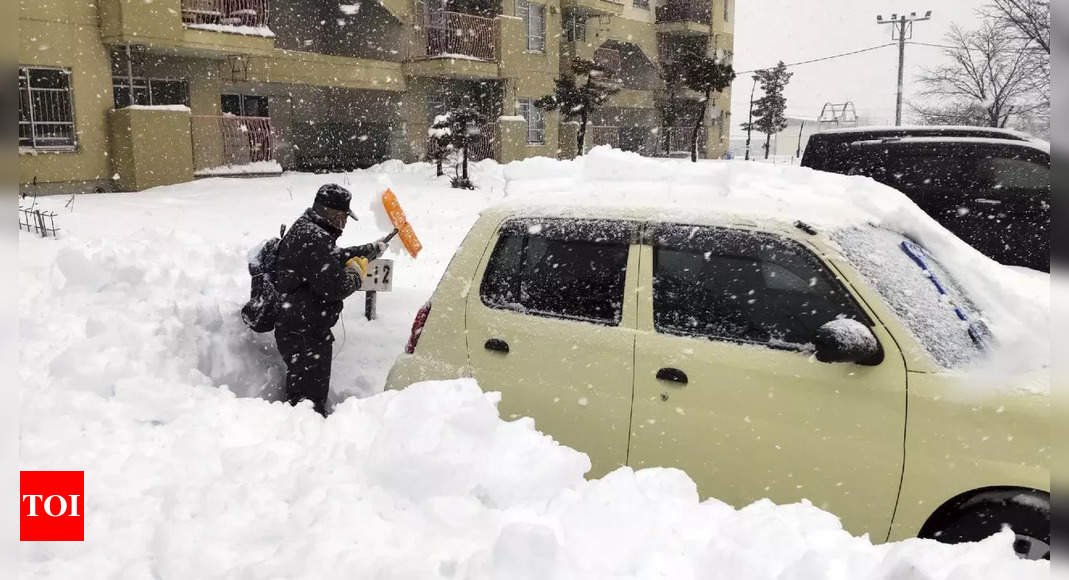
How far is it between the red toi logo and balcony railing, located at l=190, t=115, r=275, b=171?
15.6m

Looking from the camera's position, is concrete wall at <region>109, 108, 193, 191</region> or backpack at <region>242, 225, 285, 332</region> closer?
backpack at <region>242, 225, 285, 332</region>

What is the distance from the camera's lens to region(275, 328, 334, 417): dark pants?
193 inches

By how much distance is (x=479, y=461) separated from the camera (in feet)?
9.60

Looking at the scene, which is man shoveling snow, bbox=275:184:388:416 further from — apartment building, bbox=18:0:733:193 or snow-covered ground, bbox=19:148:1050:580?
apartment building, bbox=18:0:733:193

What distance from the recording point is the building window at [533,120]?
26938mm

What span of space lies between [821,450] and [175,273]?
523cm

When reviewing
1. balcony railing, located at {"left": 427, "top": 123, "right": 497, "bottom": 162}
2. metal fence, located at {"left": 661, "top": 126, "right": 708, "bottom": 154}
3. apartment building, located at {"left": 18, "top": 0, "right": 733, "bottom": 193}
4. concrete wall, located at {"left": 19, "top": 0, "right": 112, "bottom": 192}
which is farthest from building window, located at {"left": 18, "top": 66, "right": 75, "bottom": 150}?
metal fence, located at {"left": 661, "top": 126, "right": 708, "bottom": 154}

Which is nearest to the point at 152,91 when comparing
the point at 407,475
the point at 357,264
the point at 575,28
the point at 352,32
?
the point at 352,32

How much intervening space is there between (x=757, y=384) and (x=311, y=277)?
2.79 m

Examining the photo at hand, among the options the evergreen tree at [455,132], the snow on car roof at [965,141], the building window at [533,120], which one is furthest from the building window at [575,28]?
the snow on car roof at [965,141]

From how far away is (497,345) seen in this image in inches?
149

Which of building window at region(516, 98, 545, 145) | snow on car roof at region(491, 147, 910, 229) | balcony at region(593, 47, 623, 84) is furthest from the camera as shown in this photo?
balcony at region(593, 47, 623, 84)

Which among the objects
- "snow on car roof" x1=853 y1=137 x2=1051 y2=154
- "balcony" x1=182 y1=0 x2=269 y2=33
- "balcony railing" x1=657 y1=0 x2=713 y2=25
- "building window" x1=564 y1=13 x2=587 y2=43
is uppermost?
"balcony railing" x1=657 y1=0 x2=713 y2=25

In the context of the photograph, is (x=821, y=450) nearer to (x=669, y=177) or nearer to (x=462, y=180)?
(x=669, y=177)
